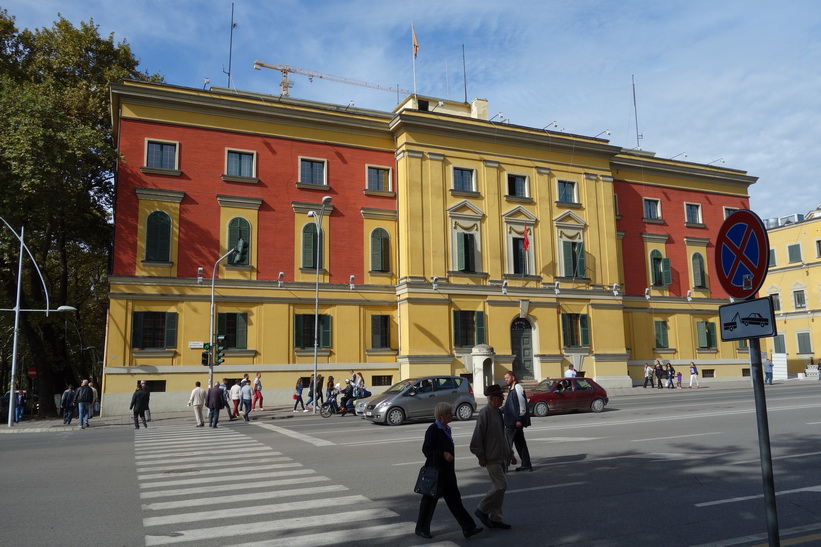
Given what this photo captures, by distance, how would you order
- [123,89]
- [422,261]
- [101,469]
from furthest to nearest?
[422,261] → [123,89] → [101,469]

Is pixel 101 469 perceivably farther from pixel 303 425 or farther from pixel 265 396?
pixel 265 396

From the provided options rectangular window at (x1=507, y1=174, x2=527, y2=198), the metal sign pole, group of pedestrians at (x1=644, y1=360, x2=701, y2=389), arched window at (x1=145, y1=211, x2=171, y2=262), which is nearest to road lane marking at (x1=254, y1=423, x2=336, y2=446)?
arched window at (x1=145, y1=211, x2=171, y2=262)

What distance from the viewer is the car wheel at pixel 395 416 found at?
20422 mm

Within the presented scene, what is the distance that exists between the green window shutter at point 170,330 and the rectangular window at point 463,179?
16.4 m

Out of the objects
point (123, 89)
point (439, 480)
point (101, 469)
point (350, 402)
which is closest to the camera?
point (439, 480)

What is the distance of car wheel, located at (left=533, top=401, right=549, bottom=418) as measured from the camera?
21812 millimetres

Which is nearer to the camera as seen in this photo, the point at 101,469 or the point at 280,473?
the point at 280,473

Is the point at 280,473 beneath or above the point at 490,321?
beneath

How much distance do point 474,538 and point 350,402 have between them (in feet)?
64.2

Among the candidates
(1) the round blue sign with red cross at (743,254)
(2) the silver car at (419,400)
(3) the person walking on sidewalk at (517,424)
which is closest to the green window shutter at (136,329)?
(2) the silver car at (419,400)

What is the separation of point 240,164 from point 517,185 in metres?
15.9

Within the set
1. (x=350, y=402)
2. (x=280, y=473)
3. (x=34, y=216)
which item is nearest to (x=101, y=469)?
(x=280, y=473)

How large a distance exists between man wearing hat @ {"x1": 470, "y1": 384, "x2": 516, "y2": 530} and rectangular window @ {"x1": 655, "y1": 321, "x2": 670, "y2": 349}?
35540mm

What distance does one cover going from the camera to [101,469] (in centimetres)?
1195
